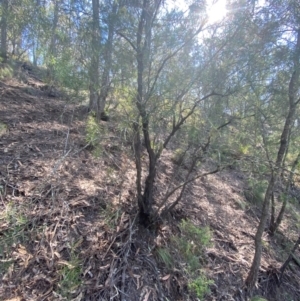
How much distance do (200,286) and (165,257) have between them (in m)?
0.48

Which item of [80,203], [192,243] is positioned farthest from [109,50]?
[192,243]

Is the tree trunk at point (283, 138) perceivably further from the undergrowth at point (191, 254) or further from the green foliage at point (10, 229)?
the green foliage at point (10, 229)

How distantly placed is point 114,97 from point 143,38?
746 millimetres

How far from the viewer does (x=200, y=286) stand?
2.54 metres

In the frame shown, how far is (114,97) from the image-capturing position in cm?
281

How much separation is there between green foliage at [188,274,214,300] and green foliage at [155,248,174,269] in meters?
0.30

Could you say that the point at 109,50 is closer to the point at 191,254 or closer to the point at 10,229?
the point at 10,229

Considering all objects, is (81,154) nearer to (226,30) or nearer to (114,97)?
(114,97)

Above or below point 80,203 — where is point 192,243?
below

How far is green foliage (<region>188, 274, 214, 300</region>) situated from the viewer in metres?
2.51

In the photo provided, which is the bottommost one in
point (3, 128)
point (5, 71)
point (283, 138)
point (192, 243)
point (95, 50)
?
point (192, 243)

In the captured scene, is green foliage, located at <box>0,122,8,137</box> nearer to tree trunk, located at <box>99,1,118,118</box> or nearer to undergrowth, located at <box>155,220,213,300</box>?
tree trunk, located at <box>99,1,118,118</box>

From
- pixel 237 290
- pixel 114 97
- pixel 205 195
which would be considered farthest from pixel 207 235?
pixel 114 97

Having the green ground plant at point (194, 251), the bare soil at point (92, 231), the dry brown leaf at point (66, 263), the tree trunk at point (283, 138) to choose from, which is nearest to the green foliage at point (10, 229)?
the bare soil at point (92, 231)
